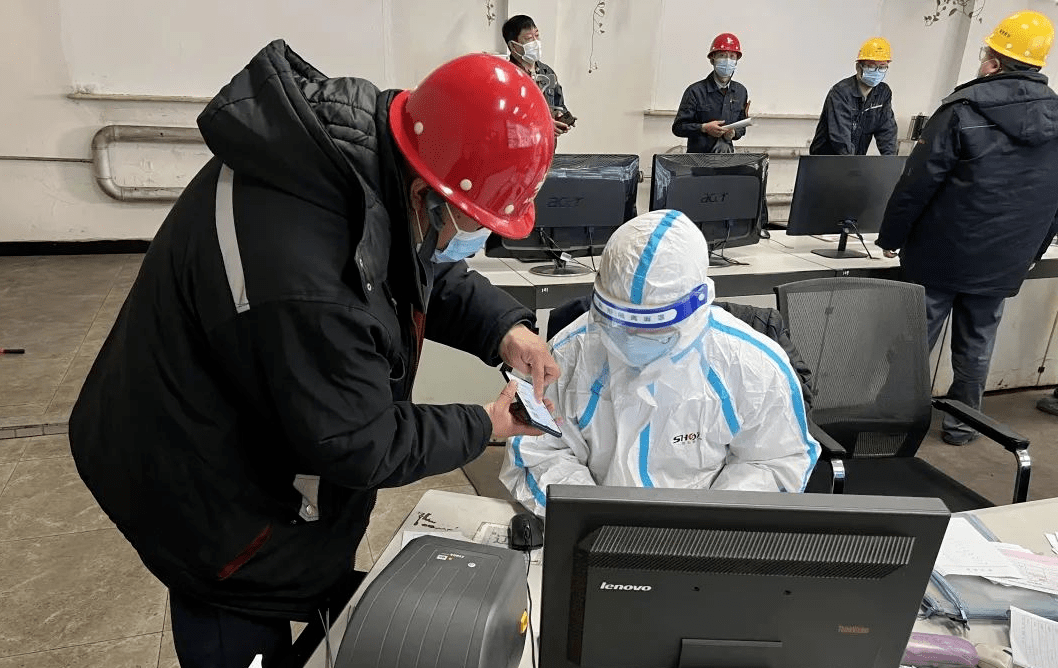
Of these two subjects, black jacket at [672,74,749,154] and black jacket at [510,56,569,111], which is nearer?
black jacket at [510,56,569,111]

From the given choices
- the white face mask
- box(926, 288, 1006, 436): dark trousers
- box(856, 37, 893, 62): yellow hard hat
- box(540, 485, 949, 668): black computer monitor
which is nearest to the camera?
box(540, 485, 949, 668): black computer monitor

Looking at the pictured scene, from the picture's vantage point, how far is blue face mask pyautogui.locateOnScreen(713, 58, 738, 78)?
498cm

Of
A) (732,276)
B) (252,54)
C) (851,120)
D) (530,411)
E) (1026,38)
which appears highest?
(1026,38)

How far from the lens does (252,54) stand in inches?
205

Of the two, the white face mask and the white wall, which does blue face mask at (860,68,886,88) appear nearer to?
the white wall

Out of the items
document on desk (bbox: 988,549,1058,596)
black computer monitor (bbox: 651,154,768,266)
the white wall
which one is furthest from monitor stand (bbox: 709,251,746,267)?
the white wall

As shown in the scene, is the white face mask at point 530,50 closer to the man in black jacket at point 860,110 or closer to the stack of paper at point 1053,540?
the man in black jacket at point 860,110

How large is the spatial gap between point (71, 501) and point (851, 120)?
498cm

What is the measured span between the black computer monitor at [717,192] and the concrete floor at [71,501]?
1.34 meters

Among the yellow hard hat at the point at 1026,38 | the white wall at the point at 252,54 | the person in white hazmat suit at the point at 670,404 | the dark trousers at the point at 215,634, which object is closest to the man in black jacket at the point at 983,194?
the yellow hard hat at the point at 1026,38

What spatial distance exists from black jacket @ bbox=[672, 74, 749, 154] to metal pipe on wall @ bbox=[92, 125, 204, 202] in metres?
3.62

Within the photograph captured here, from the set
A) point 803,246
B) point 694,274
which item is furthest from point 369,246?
point 803,246

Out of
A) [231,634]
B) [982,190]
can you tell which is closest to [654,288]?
[231,634]

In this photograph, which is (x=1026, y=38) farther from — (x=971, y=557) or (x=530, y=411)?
(x=530, y=411)
